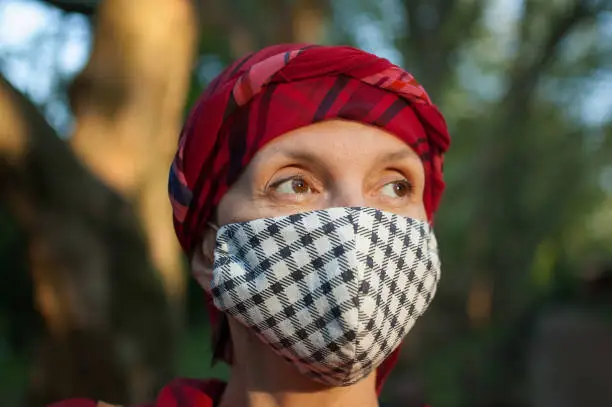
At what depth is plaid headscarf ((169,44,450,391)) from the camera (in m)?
1.51

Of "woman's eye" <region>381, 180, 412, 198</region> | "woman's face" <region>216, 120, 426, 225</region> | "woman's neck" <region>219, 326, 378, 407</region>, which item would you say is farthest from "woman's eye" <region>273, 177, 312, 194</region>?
"woman's neck" <region>219, 326, 378, 407</region>

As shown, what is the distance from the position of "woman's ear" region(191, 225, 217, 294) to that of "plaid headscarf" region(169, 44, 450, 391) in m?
0.03

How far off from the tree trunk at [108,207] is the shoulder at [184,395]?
2.11m

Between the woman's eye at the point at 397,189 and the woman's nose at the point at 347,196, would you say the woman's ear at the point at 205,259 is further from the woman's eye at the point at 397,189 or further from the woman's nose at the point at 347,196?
the woman's eye at the point at 397,189

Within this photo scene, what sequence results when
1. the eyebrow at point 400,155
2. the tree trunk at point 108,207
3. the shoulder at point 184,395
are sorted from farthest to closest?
the tree trunk at point 108,207 → the shoulder at point 184,395 → the eyebrow at point 400,155

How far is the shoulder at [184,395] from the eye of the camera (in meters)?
1.67

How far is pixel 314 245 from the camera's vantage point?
56.9 inches

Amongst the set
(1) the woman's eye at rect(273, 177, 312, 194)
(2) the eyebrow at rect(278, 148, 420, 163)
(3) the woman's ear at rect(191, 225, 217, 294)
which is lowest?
(3) the woman's ear at rect(191, 225, 217, 294)

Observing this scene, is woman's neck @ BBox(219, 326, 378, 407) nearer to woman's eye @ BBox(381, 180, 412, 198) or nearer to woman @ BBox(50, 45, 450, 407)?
woman @ BBox(50, 45, 450, 407)

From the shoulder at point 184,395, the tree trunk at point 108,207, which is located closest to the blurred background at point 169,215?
the tree trunk at point 108,207

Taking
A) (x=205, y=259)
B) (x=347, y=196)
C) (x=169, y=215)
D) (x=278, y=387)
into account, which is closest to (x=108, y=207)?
(x=169, y=215)

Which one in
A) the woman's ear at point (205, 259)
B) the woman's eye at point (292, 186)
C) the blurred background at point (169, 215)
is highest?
the woman's eye at point (292, 186)

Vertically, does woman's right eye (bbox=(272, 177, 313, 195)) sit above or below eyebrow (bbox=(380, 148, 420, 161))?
below

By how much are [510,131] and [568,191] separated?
3029 millimetres
